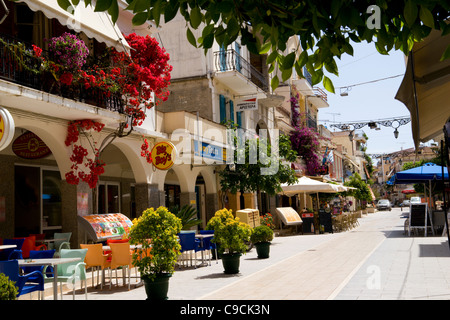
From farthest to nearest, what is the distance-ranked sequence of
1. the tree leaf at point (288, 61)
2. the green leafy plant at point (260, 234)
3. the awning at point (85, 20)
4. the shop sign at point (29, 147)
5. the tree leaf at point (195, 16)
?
the green leafy plant at point (260, 234) < the shop sign at point (29, 147) < the awning at point (85, 20) < the tree leaf at point (288, 61) < the tree leaf at point (195, 16)

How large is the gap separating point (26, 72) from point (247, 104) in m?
14.1

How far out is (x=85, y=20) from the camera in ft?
36.3

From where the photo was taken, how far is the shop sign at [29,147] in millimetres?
13344

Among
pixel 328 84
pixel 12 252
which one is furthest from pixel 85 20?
pixel 328 84

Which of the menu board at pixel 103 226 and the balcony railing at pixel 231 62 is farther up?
the balcony railing at pixel 231 62

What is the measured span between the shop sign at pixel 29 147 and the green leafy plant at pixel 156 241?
19.8 ft

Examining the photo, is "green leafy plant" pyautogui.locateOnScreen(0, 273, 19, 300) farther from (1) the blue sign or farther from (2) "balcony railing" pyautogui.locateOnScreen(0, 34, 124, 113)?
(1) the blue sign

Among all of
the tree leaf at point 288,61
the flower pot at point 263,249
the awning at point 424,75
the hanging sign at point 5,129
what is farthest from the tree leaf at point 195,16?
the flower pot at point 263,249

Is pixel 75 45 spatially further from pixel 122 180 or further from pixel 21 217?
pixel 122 180

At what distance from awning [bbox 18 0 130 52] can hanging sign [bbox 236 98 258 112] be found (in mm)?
11538

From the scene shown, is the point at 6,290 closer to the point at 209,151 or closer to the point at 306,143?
the point at 209,151

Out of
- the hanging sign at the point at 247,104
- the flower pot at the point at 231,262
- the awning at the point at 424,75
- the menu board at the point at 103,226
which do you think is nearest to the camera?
the awning at the point at 424,75

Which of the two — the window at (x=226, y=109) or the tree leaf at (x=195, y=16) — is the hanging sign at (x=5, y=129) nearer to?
the tree leaf at (x=195, y=16)

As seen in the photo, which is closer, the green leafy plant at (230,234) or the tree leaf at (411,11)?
the tree leaf at (411,11)
